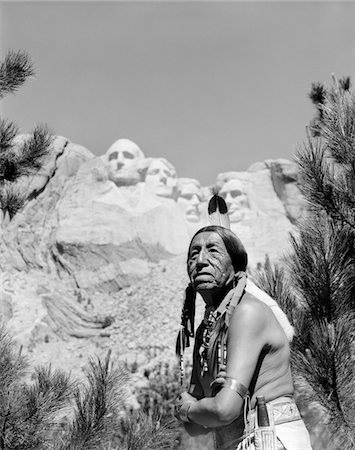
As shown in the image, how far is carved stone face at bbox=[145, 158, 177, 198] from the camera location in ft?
136

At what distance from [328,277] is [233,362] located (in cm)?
249

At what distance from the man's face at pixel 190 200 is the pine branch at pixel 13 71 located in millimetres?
36029

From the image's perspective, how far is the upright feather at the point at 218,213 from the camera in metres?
2.74

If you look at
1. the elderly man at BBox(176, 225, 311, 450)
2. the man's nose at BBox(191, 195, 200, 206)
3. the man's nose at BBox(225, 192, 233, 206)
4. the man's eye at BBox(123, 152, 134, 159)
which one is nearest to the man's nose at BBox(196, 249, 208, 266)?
the elderly man at BBox(176, 225, 311, 450)

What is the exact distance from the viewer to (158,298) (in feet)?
106

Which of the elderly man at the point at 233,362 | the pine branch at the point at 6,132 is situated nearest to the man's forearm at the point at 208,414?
the elderly man at the point at 233,362

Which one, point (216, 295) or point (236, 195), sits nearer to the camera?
point (216, 295)

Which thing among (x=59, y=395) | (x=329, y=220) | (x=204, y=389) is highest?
(x=329, y=220)

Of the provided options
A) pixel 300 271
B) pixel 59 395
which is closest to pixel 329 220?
pixel 300 271

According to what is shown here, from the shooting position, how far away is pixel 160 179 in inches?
1646

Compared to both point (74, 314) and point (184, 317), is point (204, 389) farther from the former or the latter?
point (74, 314)

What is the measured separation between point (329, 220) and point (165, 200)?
36472 mm

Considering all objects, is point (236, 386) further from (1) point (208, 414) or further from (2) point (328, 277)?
(2) point (328, 277)

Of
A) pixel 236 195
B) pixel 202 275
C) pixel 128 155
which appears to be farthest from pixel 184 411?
pixel 236 195
